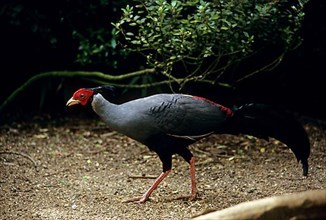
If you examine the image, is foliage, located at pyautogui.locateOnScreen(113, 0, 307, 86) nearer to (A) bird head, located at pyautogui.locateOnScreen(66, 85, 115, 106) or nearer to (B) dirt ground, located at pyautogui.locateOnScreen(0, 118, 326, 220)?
(A) bird head, located at pyautogui.locateOnScreen(66, 85, 115, 106)

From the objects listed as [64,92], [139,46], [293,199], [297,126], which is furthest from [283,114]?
[64,92]

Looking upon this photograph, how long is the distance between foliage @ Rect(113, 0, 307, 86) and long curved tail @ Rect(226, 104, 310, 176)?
0.91 meters

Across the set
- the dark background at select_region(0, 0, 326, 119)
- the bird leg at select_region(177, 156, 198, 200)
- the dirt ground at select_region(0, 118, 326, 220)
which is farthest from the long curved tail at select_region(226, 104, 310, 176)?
the dark background at select_region(0, 0, 326, 119)

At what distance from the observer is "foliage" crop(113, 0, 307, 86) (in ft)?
16.6

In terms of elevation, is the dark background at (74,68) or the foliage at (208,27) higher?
the foliage at (208,27)

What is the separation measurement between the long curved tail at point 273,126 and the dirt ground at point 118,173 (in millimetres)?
468

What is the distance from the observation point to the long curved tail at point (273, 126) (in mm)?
4418

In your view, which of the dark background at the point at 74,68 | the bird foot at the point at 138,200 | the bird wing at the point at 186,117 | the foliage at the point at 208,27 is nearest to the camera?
the bird wing at the point at 186,117

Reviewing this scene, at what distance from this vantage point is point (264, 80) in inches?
291

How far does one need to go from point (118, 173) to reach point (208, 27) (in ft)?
4.52

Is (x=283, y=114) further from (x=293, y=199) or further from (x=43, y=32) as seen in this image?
(x=43, y=32)

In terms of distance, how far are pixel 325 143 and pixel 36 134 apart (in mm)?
2809

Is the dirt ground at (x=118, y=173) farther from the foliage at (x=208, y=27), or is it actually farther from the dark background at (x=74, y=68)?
the foliage at (x=208, y=27)

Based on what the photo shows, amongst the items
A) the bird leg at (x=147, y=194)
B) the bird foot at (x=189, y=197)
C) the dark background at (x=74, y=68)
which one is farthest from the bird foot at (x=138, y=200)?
the dark background at (x=74, y=68)
